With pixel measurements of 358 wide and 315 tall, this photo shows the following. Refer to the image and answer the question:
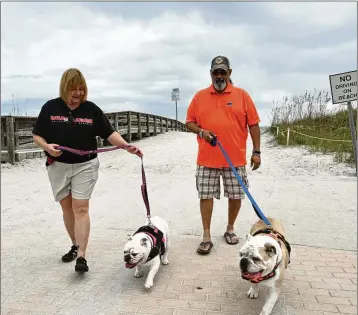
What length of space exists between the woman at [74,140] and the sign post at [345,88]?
123 inches

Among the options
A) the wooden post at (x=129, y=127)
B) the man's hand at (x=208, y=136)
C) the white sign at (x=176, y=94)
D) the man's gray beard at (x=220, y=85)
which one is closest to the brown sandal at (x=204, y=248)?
the man's hand at (x=208, y=136)

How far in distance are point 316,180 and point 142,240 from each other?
19.1ft

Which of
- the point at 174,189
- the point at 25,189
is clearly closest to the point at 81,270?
the point at 174,189

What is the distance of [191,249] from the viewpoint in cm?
441

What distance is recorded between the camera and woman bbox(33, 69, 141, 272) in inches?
141

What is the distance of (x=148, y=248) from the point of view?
3396 millimetres

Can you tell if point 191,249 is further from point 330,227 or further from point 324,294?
point 330,227

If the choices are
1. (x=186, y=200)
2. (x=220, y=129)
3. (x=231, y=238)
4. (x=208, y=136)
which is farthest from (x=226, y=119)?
(x=186, y=200)

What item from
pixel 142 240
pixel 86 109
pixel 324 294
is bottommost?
pixel 324 294

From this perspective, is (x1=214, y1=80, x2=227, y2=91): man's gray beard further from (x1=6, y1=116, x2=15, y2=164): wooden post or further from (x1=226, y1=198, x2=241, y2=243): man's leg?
(x1=6, y1=116, x2=15, y2=164): wooden post

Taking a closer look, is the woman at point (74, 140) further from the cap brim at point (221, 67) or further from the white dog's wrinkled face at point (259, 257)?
the white dog's wrinkled face at point (259, 257)

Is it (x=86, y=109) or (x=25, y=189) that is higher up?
(x=86, y=109)

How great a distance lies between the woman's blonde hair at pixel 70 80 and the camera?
3.51 metres

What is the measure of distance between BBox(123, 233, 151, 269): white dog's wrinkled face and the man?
1.02m
